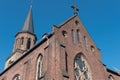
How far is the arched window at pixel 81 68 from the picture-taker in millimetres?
23467

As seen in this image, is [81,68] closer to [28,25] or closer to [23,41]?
[23,41]

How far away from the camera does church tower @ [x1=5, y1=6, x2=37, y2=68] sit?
129ft

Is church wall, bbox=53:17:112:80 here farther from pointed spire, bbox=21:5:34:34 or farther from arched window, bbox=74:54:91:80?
pointed spire, bbox=21:5:34:34

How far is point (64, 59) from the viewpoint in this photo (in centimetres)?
2198

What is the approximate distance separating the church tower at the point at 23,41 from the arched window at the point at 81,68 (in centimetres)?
1624

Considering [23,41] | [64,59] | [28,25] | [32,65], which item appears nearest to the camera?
[64,59]

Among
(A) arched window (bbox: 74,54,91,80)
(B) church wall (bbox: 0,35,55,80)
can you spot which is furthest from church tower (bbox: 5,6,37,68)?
(A) arched window (bbox: 74,54,91,80)

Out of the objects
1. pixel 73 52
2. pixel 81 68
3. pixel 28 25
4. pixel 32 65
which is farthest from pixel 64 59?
pixel 28 25

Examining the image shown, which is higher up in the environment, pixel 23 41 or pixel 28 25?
pixel 28 25

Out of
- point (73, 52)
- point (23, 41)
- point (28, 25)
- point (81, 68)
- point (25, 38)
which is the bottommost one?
point (81, 68)

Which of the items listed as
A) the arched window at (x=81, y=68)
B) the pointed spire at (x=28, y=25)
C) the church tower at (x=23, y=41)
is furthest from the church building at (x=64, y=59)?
the pointed spire at (x=28, y=25)

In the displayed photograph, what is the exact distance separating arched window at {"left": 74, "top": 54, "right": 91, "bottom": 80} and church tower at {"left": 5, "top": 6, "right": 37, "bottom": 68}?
53.3ft

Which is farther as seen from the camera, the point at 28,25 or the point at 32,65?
the point at 28,25

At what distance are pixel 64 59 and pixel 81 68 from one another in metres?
3.35
